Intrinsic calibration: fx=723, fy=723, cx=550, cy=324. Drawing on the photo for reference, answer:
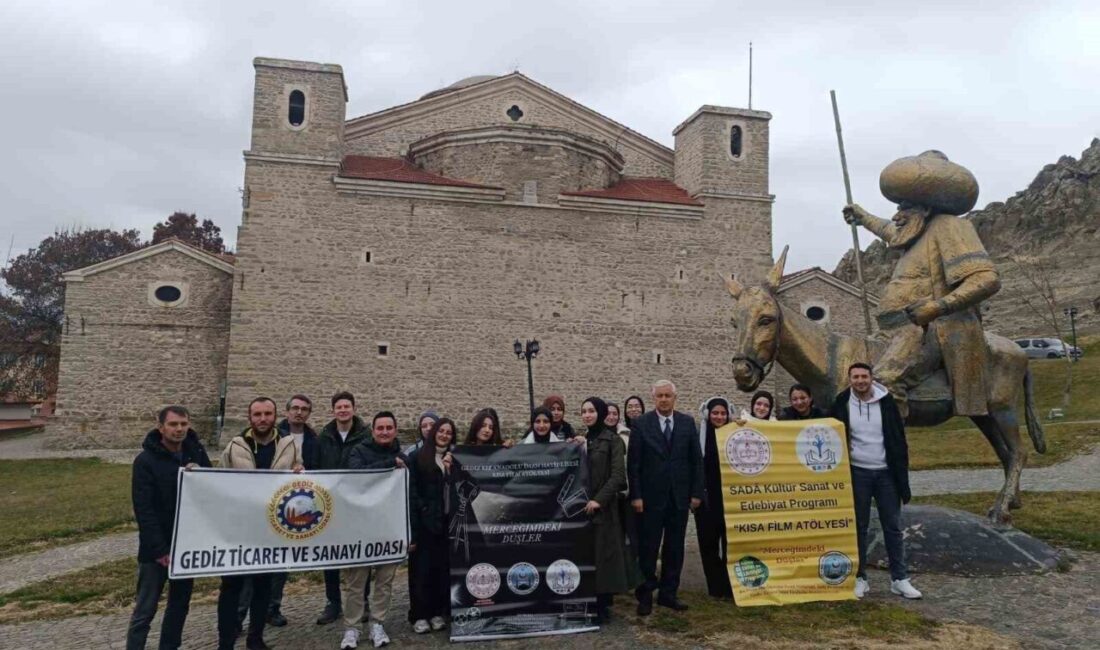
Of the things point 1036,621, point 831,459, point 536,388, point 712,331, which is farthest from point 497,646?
point 712,331

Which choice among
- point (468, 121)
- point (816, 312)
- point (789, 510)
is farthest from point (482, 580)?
point (816, 312)

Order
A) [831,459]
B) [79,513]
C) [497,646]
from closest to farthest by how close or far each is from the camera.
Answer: [497,646] < [831,459] < [79,513]

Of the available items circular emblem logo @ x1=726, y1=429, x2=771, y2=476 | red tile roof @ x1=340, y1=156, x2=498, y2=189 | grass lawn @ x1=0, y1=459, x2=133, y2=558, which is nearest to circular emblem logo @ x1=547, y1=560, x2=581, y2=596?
circular emblem logo @ x1=726, y1=429, x2=771, y2=476

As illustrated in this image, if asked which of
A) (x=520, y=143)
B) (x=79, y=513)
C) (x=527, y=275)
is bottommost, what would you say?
(x=79, y=513)

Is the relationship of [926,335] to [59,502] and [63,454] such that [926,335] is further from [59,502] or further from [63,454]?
[63,454]

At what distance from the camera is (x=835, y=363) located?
605cm

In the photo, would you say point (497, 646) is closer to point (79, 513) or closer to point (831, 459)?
point (831, 459)

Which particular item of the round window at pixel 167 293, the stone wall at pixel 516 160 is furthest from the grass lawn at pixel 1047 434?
the round window at pixel 167 293

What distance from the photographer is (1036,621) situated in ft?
14.9

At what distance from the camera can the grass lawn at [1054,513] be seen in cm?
670

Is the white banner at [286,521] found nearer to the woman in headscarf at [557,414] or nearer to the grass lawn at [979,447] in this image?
the woman in headscarf at [557,414]

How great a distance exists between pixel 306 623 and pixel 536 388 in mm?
15598

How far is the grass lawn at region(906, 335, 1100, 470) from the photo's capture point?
13680mm

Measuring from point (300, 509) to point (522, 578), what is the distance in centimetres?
154
